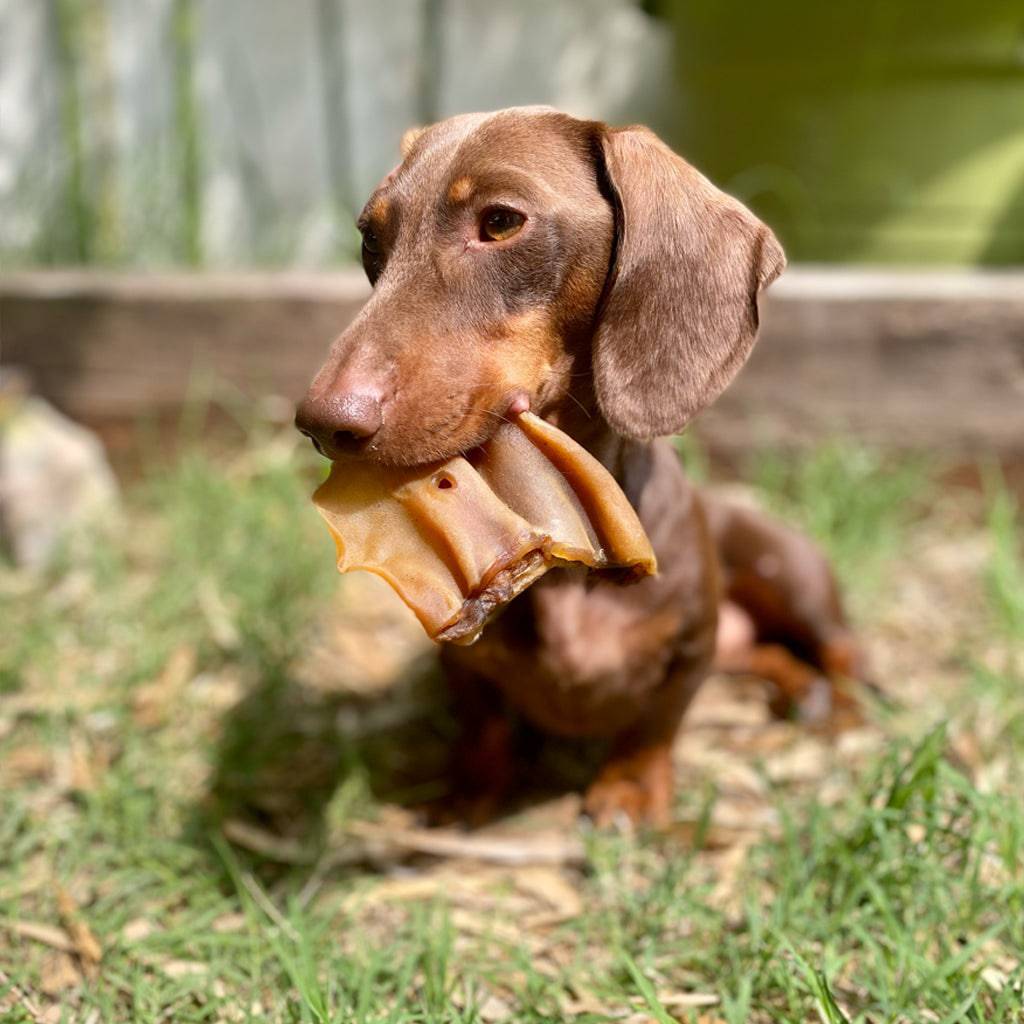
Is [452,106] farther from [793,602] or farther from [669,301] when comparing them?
[669,301]

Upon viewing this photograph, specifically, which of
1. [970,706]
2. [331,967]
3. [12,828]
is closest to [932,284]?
[970,706]

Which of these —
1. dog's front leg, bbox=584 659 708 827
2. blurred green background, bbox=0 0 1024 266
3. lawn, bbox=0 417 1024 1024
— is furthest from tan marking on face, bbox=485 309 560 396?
blurred green background, bbox=0 0 1024 266

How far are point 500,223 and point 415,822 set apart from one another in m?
1.32

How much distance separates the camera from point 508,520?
1.47 m

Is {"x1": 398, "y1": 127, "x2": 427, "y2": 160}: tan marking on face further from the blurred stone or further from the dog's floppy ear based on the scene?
the blurred stone

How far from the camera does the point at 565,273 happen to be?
63.6 inches

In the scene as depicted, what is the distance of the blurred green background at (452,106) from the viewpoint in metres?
3.52

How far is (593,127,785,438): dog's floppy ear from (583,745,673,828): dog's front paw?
0.89m

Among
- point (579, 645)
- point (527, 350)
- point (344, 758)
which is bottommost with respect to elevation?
point (344, 758)

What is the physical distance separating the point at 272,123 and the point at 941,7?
2977mm

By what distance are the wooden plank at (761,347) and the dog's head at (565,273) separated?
1.78 meters

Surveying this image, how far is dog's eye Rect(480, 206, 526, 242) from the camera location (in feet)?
5.18

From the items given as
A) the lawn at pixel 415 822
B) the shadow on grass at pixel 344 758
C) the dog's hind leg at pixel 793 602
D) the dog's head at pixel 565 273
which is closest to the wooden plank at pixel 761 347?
the lawn at pixel 415 822

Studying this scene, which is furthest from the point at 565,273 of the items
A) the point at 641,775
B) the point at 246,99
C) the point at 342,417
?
the point at 246,99
